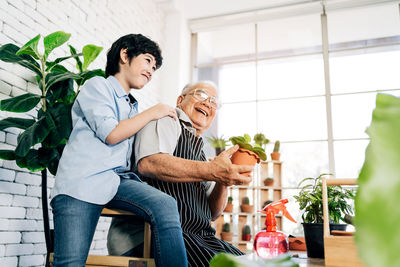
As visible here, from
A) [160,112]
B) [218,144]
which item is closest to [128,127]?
[160,112]

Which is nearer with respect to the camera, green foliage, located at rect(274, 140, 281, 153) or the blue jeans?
the blue jeans

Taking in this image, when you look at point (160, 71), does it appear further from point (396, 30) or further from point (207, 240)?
point (207, 240)

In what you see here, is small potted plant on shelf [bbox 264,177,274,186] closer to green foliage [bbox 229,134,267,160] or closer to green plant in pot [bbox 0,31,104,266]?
green plant in pot [bbox 0,31,104,266]

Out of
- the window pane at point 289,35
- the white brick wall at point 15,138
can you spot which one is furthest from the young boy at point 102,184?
the window pane at point 289,35

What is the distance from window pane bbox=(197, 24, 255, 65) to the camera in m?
5.81

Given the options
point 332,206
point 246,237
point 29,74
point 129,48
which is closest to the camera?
point 332,206

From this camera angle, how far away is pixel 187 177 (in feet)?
4.28

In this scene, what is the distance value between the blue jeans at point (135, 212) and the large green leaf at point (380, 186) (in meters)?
1.12

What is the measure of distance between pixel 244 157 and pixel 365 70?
454 centimetres

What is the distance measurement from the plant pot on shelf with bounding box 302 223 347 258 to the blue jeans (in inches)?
18.4

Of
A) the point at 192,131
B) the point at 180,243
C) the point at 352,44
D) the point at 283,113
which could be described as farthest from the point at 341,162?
the point at 180,243

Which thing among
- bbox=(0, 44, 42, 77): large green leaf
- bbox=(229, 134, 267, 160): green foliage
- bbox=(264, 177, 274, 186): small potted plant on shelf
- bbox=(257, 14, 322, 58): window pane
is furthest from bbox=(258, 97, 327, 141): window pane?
bbox=(229, 134, 267, 160): green foliage

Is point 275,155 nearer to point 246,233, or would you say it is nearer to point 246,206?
point 246,206

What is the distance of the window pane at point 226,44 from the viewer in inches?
229
